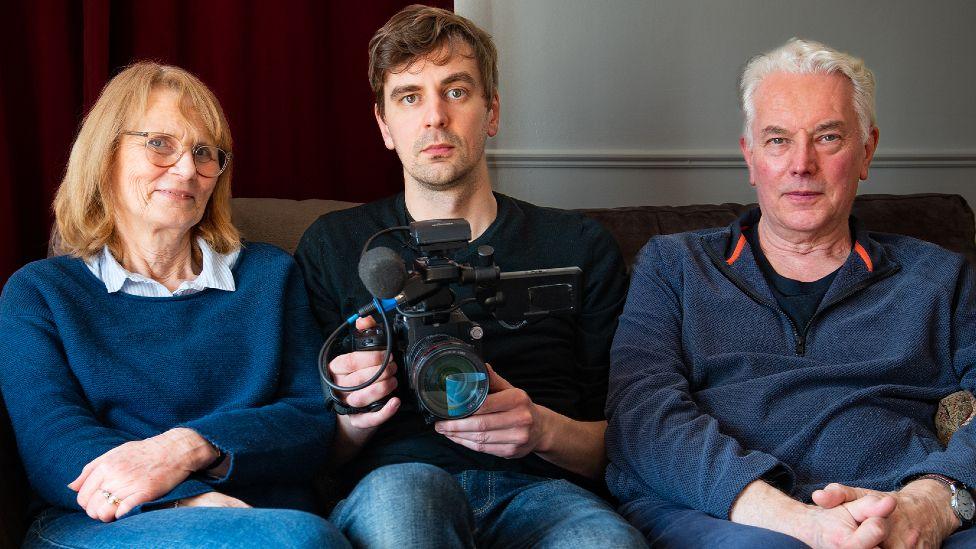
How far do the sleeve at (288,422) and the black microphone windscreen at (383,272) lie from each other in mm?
426

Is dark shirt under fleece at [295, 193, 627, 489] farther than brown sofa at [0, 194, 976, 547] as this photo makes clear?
No

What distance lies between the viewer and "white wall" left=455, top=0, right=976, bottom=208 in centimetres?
271

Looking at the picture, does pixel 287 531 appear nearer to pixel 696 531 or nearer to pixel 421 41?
pixel 696 531

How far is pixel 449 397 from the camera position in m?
1.35

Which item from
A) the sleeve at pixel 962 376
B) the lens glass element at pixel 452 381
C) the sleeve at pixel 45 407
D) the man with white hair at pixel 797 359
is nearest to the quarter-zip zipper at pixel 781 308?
the man with white hair at pixel 797 359

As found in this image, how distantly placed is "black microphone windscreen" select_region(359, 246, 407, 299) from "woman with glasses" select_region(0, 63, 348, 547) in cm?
39

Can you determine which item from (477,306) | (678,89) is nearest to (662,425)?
(477,306)

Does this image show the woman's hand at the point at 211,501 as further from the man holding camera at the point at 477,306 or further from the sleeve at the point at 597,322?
the sleeve at the point at 597,322

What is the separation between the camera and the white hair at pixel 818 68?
6.09ft

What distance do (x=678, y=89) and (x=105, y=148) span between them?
1.72 meters

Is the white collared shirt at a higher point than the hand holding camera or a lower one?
higher

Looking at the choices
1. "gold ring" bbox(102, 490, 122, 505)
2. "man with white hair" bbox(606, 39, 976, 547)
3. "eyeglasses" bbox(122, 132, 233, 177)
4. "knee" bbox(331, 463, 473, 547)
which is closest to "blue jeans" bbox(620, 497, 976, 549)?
"man with white hair" bbox(606, 39, 976, 547)

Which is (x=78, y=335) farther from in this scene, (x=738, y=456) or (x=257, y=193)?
(x=738, y=456)

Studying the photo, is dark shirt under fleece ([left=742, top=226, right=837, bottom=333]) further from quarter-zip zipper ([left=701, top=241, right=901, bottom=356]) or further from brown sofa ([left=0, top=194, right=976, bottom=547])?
brown sofa ([left=0, top=194, right=976, bottom=547])
